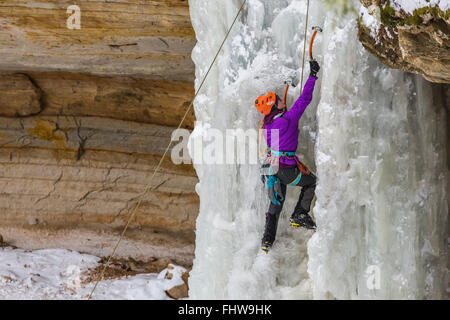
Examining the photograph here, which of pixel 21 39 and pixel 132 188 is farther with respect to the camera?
pixel 132 188

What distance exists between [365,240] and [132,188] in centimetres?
475

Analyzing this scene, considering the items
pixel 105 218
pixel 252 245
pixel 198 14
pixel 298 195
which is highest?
pixel 198 14

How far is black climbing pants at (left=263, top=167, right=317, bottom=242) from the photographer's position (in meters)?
3.50

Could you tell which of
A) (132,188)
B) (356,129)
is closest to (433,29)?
(356,129)

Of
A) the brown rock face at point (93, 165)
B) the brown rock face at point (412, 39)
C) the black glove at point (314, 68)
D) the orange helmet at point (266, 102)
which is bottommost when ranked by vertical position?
the brown rock face at point (93, 165)

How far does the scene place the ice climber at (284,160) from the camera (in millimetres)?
3479

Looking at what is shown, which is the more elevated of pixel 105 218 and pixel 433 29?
pixel 433 29

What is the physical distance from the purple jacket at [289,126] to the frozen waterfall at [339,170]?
12cm

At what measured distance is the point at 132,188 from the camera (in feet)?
25.0

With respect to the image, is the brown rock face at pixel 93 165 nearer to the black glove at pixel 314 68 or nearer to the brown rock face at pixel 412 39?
the black glove at pixel 314 68

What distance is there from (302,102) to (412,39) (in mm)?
909

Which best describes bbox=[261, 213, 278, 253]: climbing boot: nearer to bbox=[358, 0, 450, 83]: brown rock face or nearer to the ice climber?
the ice climber

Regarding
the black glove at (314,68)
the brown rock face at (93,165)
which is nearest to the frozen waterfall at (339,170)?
the black glove at (314,68)

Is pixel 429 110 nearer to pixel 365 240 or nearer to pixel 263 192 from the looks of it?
pixel 365 240
